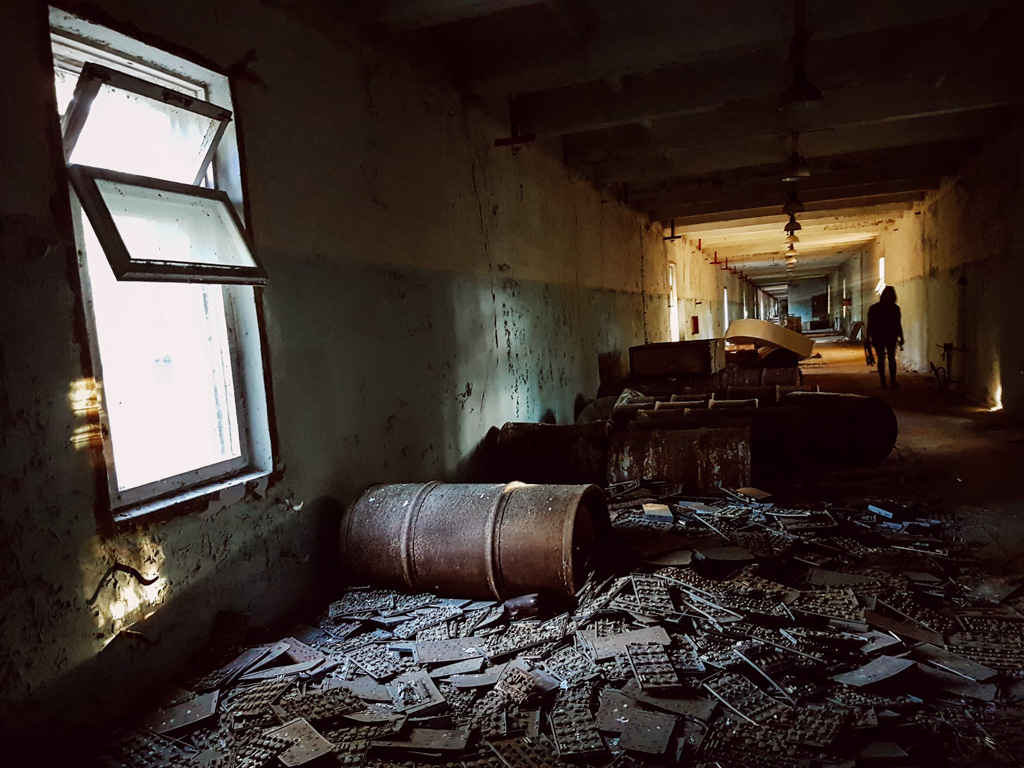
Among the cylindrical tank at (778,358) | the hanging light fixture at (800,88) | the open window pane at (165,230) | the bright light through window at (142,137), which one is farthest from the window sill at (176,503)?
the cylindrical tank at (778,358)

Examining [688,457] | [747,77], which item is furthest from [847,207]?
[688,457]

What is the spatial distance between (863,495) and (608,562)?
8.97 ft

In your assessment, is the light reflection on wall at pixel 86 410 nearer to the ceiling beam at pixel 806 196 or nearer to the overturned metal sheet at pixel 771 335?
the ceiling beam at pixel 806 196

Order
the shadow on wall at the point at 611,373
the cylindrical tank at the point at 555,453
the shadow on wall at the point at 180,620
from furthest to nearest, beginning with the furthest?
the shadow on wall at the point at 611,373 → the cylindrical tank at the point at 555,453 → the shadow on wall at the point at 180,620

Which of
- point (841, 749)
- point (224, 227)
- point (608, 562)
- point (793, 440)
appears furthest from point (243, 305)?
point (793, 440)

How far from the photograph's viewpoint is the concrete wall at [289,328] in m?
2.57

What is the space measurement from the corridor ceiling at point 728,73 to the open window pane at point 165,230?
2.12 meters

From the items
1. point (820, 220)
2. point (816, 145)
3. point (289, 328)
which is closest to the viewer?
point (289, 328)

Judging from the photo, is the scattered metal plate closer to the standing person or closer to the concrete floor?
the concrete floor

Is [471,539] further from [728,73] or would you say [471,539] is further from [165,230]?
[728,73]

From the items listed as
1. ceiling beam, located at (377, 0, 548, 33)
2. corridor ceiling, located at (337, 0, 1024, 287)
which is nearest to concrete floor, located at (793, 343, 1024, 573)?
corridor ceiling, located at (337, 0, 1024, 287)

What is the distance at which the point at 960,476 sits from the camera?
19.3 ft

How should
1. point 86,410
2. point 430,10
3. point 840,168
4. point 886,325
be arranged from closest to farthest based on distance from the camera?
point 86,410 < point 430,10 < point 840,168 < point 886,325

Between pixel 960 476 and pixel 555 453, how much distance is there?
3.63 m
